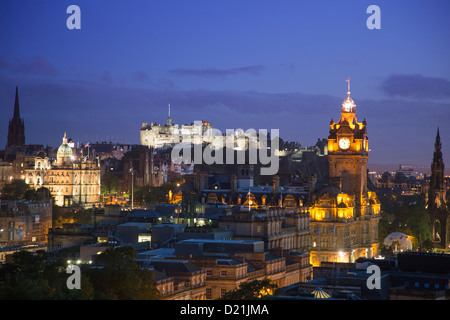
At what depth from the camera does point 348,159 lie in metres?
158

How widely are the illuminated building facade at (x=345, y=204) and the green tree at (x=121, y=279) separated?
2711 inches

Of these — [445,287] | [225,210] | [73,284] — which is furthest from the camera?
[225,210]

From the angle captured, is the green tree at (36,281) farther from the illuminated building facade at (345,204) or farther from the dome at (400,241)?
the dome at (400,241)

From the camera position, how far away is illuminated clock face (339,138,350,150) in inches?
6216

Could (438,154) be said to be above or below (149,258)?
above

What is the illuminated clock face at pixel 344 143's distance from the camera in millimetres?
157875

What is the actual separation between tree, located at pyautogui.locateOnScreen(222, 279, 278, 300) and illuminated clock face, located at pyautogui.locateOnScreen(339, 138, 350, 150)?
77962 millimetres

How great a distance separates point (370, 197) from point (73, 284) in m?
103

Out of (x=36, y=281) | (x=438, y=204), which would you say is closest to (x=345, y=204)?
(x=438, y=204)
